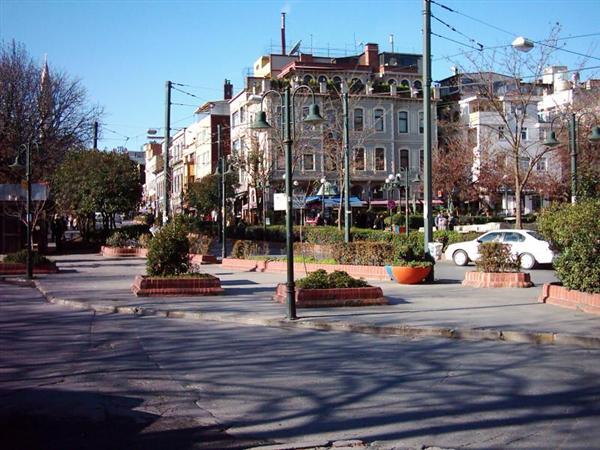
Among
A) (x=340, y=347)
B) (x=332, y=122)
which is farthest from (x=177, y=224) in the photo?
(x=332, y=122)

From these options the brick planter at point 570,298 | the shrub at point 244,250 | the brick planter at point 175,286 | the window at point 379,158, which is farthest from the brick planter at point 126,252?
the window at point 379,158

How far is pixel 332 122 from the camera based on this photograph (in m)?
51.2

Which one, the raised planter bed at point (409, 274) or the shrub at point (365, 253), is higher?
the shrub at point (365, 253)

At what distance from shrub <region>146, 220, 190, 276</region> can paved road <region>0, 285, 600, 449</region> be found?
5.56m

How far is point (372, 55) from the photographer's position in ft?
208

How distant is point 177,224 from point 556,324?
406 inches

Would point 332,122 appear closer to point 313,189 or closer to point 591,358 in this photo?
point 313,189

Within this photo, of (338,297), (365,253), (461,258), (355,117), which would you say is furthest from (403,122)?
A: (338,297)

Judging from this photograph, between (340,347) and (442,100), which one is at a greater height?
(442,100)

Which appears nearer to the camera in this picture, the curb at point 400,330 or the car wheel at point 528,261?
the curb at point 400,330

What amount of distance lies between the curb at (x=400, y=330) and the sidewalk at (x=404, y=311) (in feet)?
0.04

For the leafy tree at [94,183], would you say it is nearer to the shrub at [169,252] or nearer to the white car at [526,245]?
the white car at [526,245]

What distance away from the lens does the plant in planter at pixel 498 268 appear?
18.4 m

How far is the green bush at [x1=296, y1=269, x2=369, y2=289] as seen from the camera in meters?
15.2
